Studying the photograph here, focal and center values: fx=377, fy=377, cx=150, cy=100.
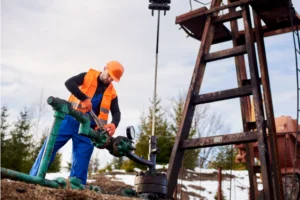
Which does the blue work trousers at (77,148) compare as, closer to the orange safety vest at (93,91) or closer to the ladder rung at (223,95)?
the orange safety vest at (93,91)

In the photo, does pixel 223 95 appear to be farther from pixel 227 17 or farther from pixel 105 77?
pixel 105 77

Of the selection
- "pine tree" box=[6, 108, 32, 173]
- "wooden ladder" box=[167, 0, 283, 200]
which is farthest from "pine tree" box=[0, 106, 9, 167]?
"wooden ladder" box=[167, 0, 283, 200]

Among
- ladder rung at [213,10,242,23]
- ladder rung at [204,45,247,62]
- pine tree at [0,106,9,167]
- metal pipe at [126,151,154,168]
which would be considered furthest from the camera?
pine tree at [0,106,9,167]

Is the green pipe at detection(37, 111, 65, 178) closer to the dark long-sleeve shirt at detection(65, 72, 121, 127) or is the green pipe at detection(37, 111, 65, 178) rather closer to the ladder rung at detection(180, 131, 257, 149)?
the dark long-sleeve shirt at detection(65, 72, 121, 127)

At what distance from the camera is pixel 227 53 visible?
541 cm

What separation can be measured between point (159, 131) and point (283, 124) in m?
16.6

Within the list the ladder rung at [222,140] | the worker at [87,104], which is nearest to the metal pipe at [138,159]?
the worker at [87,104]

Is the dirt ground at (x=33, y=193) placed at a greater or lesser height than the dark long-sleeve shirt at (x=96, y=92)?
lesser

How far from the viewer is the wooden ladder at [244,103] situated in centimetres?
465

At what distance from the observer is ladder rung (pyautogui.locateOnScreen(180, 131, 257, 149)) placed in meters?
4.70

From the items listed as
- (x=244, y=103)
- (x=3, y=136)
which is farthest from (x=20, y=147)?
(x=244, y=103)

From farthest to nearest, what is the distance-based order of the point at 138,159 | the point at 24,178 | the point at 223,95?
the point at 223,95
the point at 138,159
the point at 24,178

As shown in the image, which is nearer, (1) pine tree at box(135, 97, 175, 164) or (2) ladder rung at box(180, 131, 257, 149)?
(2) ladder rung at box(180, 131, 257, 149)

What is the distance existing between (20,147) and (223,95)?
17818 millimetres
